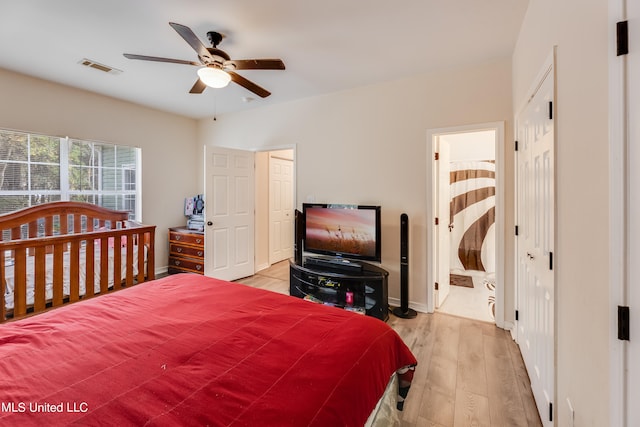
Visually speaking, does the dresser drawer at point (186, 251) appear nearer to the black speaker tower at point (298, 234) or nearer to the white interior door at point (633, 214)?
the black speaker tower at point (298, 234)

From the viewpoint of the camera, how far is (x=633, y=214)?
2.51 feet

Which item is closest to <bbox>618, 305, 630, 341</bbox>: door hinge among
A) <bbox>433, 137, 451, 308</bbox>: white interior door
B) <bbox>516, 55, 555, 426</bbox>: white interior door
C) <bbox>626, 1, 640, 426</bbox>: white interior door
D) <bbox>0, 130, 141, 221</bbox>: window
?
<bbox>626, 1, 640, 426</bbox>: white interior door

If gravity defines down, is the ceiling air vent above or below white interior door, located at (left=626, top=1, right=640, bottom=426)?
above

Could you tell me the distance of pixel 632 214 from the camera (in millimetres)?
769

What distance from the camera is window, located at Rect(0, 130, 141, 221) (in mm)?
3205

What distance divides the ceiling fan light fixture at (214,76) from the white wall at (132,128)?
8.68 feet

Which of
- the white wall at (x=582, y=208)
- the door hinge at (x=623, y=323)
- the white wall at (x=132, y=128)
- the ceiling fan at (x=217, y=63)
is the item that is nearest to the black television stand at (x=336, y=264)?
the white wall at (x=582, y=208)

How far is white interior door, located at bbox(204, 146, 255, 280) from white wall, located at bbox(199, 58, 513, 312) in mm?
842

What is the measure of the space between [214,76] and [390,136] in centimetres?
204

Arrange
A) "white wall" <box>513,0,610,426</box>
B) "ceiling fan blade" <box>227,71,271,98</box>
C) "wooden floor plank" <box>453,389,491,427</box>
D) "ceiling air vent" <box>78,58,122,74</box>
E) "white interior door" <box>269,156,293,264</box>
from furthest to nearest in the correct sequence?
"white interior door" <box>269,156,293,264</box>, "ceiling air vent" <box>78,58,122,74</box>, "ceiling fan blade" <box>227,71,271,98</box>, "wooden floor plank" <box>453,389,491,427</box>, "white wall" <box>513,0,610,426</box>

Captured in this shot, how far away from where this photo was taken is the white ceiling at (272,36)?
2.04m

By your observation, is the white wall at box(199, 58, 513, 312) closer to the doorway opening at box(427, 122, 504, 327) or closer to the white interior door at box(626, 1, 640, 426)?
the doorway opening at box(427, 122, 504, 327)

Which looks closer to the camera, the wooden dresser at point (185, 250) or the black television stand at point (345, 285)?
the black television stand at point (345, 285)

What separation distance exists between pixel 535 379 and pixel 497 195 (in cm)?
165
